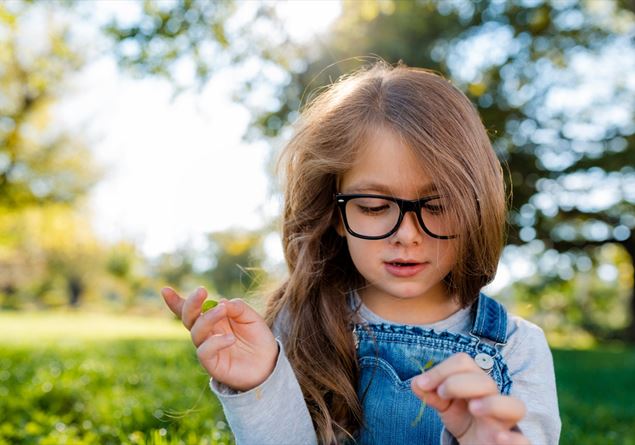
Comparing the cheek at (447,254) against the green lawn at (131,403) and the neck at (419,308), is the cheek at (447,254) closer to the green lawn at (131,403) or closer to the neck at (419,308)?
the neck at (419,308)

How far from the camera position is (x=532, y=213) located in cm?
1358

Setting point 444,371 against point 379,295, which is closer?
point 444,371

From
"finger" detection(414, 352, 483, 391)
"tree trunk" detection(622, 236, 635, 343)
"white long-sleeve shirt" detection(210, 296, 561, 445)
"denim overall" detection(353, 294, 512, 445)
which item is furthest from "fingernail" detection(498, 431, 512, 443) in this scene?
"tree trunk" detection(622, 236, 635, 343)

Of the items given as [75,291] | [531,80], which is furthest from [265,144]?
[75,291]

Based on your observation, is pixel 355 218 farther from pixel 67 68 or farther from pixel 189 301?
pixel 67 68

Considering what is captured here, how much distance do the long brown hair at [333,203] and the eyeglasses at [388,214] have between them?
0.04m

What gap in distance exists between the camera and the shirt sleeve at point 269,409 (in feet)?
5.44

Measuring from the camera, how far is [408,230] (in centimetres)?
175

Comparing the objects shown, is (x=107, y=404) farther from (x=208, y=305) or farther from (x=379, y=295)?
(x=208, y=305)

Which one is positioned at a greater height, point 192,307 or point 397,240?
point 397,240

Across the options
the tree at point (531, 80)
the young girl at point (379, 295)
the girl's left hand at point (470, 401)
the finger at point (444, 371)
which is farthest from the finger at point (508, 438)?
the tree at point (531, 80)

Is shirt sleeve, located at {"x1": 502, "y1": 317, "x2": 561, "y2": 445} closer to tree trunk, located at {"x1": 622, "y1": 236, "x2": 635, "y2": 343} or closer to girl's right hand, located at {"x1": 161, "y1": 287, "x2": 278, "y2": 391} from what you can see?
girl's right hand, located at {"x1": 161, "y1": 287, "x2": 278, "y2": 391}

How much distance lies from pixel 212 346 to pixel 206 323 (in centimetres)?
6

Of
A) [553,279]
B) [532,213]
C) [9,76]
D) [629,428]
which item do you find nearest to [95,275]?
[9,76]
